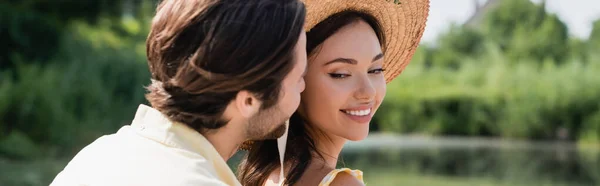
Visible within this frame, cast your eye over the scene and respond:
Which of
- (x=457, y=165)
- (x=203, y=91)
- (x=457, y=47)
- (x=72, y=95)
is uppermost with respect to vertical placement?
(x=457, y=47)

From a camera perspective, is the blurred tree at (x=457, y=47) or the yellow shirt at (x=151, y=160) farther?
the blurred tree at (x=457, y=47)

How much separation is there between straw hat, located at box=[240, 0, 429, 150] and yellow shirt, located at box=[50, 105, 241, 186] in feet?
1.59

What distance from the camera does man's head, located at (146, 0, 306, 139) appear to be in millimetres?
1188

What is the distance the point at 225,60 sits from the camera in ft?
3.90

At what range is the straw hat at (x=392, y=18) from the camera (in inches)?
65.4

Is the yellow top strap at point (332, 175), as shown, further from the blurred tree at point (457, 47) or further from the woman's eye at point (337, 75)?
the blurred tree at point (457, 47)

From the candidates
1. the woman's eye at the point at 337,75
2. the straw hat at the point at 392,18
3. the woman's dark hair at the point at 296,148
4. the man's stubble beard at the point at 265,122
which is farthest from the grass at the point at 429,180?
the man's stubble beard at the point at 265,122

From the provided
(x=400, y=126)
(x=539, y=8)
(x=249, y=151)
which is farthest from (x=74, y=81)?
(x=539, y=8)

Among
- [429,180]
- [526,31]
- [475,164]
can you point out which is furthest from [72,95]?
[526,31]

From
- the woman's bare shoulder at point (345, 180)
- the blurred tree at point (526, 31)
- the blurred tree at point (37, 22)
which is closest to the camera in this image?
the woman's bare shoulder at point (345, 180)

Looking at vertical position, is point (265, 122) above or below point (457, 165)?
below

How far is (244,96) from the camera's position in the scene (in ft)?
4.07

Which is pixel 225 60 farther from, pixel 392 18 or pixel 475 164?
pixel 475 164

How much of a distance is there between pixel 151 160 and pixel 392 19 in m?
0.80
